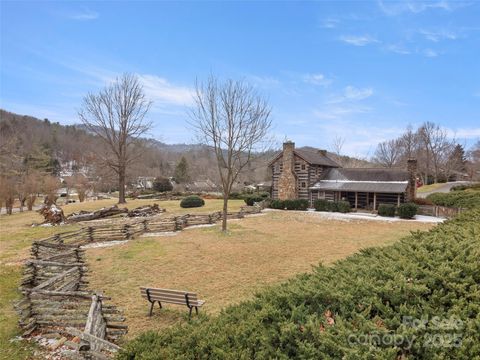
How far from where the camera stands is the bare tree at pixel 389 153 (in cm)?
7132

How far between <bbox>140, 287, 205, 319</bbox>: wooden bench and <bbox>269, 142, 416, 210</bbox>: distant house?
84.6 feet

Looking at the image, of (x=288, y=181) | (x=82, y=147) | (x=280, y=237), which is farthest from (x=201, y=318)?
(x=82, y=147)

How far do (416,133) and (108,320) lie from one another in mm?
77107

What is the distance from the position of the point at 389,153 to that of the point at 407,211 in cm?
5469

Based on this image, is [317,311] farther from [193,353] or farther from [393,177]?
[393,177]

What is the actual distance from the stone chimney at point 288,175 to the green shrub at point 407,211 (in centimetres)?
1117

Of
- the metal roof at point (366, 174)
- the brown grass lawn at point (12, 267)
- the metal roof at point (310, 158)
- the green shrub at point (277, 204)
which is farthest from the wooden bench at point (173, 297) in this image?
the metal roof at point (366, 174)

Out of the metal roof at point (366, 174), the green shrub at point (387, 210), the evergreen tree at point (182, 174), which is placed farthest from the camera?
the evergreen tree at point (182, 174)

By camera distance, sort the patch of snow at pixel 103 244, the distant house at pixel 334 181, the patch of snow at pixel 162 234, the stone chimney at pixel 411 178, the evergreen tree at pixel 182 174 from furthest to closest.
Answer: the evergreen tree at pixel 182 174 → the distant house at pixel 334 181 → the stone chimney at pixel 411 178 → the patch of snow at pixel 162 234 → the patch of snow at pixel 103 244

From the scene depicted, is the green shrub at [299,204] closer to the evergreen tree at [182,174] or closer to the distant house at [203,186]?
the distant house at [203,186]

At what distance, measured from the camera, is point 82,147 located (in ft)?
298

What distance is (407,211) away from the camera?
1019 inches

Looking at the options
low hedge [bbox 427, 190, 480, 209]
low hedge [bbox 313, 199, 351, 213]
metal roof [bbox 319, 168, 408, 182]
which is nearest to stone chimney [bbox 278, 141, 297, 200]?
low hedge [bbox 313, 199, 351, 213]

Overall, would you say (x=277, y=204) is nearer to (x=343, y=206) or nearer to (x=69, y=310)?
(x=343, y=206)
